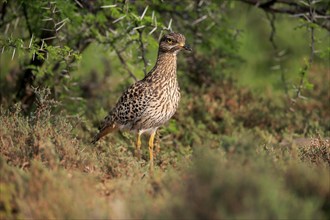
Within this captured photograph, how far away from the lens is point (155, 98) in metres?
7.39

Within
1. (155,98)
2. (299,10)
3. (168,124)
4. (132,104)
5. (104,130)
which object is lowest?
(168,124)

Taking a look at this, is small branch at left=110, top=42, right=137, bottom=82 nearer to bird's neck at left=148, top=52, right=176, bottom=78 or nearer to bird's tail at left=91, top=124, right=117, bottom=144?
bird's tail at left=91, top=124, right=117, bottom=144

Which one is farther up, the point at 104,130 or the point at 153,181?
the point at 153,181

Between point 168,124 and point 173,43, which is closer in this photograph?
point 173,43

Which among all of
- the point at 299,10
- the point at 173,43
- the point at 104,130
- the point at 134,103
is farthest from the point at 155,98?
the point at 299,10

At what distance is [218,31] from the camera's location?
1002cm

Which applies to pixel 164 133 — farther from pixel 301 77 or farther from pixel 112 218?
pixel 112 218

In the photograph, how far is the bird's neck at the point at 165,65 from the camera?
7.57 metres

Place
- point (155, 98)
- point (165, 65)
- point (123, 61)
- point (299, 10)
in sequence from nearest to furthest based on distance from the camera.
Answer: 1. point (155, 98)
2. point (165, 65)
3. point (299, 10)
4. point (123, 61)

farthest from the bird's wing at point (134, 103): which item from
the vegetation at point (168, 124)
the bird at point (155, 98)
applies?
the vegetation at point (168, 124)

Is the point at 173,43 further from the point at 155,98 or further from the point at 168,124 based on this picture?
the point at 168,124

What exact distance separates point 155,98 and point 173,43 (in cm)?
71

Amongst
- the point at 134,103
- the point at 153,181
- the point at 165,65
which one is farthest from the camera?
the point at 165,65

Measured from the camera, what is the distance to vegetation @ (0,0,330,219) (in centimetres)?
446
